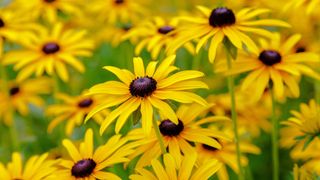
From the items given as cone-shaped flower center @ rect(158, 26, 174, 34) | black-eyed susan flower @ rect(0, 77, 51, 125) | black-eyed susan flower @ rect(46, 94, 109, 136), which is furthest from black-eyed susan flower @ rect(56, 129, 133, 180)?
black-eyed susan flower @ rect(0, 77, 51, 125)

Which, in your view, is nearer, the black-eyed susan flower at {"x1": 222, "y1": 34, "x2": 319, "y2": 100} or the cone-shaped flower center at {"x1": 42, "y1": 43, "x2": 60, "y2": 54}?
the black-eyed susan flower at {"x1": 222, "y1": 34, "x2": 319, "y2": 100}

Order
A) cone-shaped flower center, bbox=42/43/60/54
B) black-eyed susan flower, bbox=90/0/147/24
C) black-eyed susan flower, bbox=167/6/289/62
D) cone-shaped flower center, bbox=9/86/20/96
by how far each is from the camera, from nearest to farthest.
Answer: black-eyed susan flower, bbox=167/6/289/62 → cone-shaped flower center, bbox=42/43/60/54 → cone-shaped flower center, bbox=9/86/20/96 → black-eyed susan flower, bbox=90/0/147/24

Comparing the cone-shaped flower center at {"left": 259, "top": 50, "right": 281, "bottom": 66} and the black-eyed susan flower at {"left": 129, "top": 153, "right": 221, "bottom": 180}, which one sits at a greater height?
the cone-shaped flower center at {"left": 259, "top": 50, "right": 281, "bottom": 66}

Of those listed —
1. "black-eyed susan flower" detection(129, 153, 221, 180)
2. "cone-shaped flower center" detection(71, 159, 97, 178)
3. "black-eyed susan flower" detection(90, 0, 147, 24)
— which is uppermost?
"black-eyed susan flower" detection(90, 0, 147, 24)

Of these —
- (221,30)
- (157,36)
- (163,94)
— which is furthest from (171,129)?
(157,36)

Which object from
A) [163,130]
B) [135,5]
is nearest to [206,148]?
[163,130]

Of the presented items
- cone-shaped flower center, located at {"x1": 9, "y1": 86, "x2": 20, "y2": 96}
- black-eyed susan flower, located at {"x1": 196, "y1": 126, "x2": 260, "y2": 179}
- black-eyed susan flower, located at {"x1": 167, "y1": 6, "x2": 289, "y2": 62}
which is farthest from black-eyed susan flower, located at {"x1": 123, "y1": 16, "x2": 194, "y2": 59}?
cone-shaped flower center, located at {"x1": 9, "y1": 86, "x2": 20, "y2": 96}

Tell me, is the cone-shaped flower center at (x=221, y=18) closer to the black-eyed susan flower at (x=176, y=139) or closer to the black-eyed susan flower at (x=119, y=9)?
the black-eyed susan flower at (x=176, y=139)

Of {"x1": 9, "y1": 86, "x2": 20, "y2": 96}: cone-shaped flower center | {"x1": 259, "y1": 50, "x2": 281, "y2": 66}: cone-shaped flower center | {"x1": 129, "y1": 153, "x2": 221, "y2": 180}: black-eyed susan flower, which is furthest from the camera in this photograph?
{"x1": 9, "y1": 86, "x2": 20, "y2": 96}: cone-shaped flower center

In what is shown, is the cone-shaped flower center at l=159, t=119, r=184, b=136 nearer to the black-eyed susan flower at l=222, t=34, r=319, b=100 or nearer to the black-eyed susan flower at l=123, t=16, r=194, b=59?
the black-eyed susan flower at l=222, t=34, r=319, b=100
